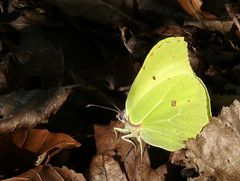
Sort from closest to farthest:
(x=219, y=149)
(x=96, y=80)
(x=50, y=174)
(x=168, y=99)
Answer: (x=219, y=149) < (x=50, y=174) < (x=168, y=99) < (x=96, y=80)

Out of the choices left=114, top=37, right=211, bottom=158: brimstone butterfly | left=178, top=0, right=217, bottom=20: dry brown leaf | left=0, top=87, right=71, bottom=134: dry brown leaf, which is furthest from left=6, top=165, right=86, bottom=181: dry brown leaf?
left=178, top=0, right=217, bottom=20: dry brown leaf

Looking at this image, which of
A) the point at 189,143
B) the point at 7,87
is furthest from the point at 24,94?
the point at 189,143

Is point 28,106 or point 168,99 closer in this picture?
point 168,99

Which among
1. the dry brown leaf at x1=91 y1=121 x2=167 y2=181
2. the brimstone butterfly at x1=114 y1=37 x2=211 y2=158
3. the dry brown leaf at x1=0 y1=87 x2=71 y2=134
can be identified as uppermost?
the brimstone butterfly at x1=114 y1=37 x2=211 y2=158

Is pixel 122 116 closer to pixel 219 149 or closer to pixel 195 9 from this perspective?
pixel 219 149

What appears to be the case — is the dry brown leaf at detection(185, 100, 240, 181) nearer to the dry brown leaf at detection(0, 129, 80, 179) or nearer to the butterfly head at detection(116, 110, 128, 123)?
the butterfly head at detection(116, 110, 128, 123)

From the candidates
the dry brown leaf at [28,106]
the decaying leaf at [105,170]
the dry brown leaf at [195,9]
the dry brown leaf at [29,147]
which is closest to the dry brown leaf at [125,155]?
the decaying leaf at [105,170]

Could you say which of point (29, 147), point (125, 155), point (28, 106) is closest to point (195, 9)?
point (125, 155)
